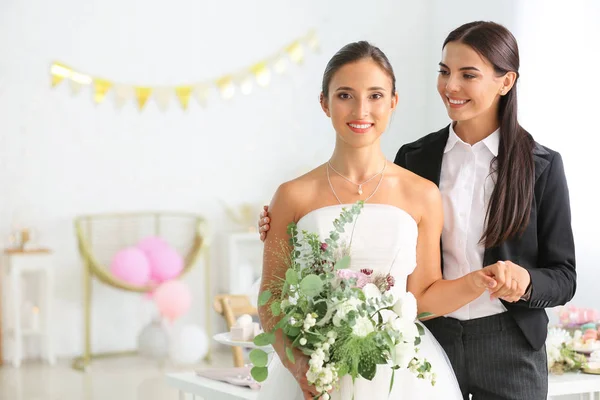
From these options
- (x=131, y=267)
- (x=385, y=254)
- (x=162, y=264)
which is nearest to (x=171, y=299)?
(x=162, y=264)

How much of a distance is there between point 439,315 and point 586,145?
3.55m

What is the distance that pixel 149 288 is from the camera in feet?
20.9

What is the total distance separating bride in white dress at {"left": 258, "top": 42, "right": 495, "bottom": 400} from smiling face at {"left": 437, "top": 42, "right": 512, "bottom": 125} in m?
0.20

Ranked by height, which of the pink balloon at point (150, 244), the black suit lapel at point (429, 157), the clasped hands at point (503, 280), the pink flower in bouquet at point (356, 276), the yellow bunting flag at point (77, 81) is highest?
the yellow bunting flag at point (77, 81)

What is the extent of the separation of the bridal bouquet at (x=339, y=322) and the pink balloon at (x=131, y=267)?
456 centimetres

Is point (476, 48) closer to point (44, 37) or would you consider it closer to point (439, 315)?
point (439, 315)

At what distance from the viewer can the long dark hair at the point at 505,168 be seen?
220cm

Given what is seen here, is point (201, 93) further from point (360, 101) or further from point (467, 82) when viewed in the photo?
point (360, 101)

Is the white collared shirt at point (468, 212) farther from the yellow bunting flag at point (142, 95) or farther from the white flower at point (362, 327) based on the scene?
the yellow bunting flag at point (142, 95)

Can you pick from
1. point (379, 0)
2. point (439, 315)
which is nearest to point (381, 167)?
point (439, 315)

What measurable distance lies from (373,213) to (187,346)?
4365 millimetres

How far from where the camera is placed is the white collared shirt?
226 cm

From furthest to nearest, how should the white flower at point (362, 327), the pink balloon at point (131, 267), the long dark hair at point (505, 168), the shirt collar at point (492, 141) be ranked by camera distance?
the pink balloon at point (131, 267) → the shirt collar at point (492, 141) → the long dark hair at point (505, 168) → the white flower at point (362, 327)

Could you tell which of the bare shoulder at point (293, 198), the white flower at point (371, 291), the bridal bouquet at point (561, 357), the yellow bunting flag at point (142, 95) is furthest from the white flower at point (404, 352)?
the yellow bunting flag at point (142, 95)
